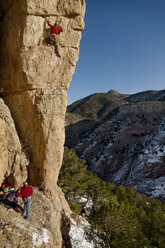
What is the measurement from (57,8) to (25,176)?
10.9 m

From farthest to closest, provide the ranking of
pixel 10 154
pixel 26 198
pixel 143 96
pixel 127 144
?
pixel 143 96 → pixel 127 144 → pixel 10 154 → pixel 26 198

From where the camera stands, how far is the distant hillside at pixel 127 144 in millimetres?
50031

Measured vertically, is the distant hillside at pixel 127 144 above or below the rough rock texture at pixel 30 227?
below

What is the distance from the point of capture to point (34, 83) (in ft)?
30.9

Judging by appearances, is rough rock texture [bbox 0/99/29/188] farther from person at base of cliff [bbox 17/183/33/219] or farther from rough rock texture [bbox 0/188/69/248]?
rough rock texture [bbox 0/188/69/248]

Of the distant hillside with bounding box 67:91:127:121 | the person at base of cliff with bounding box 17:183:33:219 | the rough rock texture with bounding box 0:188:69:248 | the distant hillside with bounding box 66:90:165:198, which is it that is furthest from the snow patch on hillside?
the distant hillside with bounding box 67:91:127:121

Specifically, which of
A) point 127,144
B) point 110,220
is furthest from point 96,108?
point 110,220

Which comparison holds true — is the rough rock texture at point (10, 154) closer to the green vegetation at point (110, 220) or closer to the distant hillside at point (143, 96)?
the green vegetation at point (110, 220)

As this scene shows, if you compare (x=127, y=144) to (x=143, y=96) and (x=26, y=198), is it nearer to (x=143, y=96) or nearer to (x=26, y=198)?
(x=26, y=198)

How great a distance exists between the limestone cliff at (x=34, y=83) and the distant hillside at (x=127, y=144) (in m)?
42.0

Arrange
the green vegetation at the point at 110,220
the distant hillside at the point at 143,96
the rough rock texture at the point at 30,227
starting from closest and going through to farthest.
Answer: the rough rock texture at the point at 30,227 → the green vegetation at the point at 110,220 → the distant hillside at the point at 143,96

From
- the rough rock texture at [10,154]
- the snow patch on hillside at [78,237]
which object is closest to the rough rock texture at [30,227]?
the rough rock texture at [10,154]

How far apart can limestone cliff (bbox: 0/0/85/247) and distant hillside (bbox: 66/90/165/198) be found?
138ft

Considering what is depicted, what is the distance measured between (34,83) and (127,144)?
228 ft
